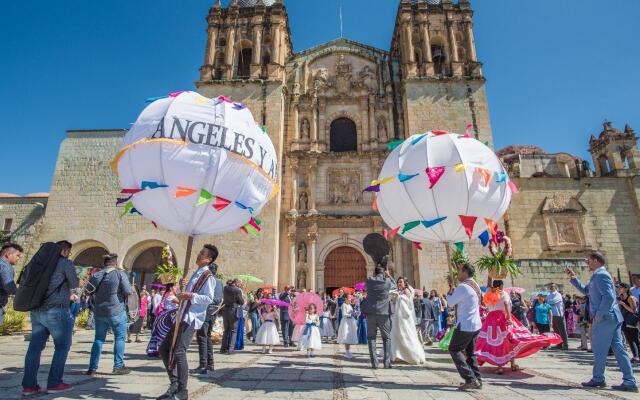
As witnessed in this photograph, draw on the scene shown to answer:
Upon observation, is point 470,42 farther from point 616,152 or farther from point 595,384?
point 595,384

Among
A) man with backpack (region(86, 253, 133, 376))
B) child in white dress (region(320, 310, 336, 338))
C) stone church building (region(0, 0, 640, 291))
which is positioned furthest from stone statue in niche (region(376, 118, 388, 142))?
man with backpack (region(86, 253, 133, 376))

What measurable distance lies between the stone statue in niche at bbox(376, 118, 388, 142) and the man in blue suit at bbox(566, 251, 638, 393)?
14216 mm

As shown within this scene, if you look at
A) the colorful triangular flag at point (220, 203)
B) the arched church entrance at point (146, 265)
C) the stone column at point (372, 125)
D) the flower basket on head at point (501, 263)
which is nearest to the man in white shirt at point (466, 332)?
the flower basket on head at point (501, 263)

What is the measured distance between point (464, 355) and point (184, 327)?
3529 millimetres

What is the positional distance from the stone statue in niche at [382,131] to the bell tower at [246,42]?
5.88 m

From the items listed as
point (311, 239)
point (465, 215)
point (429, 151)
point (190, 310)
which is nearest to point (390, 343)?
point (465, 215)

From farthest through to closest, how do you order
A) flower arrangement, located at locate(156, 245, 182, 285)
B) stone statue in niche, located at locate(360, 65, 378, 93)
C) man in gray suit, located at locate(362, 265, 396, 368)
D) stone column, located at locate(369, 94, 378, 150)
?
stone statue in niche, located at locate(360, 65, 378, 93) → stone column, located at locate(369, 94, 378, 150) → flower arrangement, located at locate(156, 245, 182, 285) → man in gray suit, located at locate(362, 265, 396, 368)

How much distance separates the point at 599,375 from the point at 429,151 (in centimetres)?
380

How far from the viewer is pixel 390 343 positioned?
249 inches

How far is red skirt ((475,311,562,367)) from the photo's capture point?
5566 millimetres

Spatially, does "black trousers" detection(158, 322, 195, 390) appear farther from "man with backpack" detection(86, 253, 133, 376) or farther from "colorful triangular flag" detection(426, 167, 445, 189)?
"colorful triangular flag" detection(426, 167, 445, 189)

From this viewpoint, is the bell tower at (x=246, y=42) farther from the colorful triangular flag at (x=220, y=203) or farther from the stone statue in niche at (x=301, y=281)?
the colorful triangular flag at (x=220, y=203)

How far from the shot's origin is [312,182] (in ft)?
58.5

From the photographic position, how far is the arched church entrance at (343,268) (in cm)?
1686
